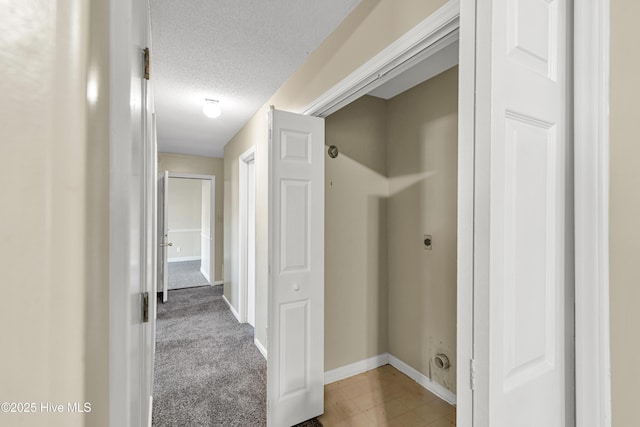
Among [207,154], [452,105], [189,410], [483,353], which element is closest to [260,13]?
[452,105]

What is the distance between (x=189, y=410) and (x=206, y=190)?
5.02 m

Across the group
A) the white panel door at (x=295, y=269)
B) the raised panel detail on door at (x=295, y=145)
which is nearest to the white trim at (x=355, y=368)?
the white panel door at (x=295, y=269)

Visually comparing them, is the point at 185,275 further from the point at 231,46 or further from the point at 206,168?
the point at 231,46

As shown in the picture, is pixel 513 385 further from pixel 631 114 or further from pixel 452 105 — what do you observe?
pixel 452 105

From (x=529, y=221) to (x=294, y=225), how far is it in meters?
1.40

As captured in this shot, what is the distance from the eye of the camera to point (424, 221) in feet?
7.80

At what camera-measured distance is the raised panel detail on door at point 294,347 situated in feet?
5.93

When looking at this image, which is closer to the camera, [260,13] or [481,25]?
[481,25]

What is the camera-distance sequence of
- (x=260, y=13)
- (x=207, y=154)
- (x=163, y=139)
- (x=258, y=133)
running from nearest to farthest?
(x=260, y=13) → (x=258, y=133) → (x=163, y=139) → (x=207, y=154)

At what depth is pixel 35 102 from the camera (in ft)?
1.14

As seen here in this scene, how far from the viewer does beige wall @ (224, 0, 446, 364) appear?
1260 mm

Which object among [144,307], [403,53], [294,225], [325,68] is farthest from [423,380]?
[325,68]

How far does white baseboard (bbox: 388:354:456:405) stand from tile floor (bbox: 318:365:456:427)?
0.03m

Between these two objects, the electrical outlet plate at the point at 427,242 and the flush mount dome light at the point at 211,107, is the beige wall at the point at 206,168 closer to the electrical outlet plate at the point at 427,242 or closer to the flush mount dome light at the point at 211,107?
the flush mount dome light at the point at 211,107
